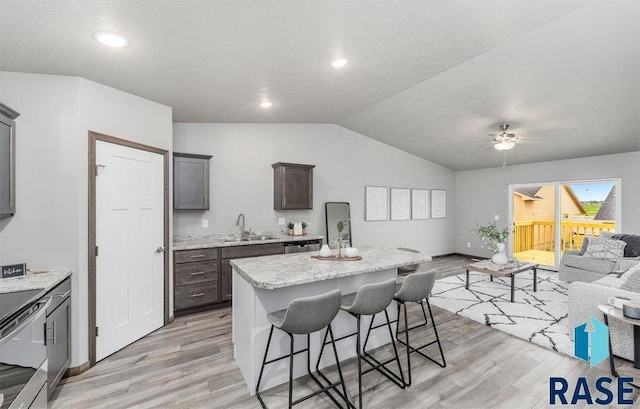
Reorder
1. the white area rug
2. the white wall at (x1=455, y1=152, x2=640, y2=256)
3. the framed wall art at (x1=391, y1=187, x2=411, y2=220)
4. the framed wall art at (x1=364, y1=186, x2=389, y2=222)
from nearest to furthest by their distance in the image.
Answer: the white area rug, the white wall at (x1=455, y1=152, x2=640, y2=256), the framed wall art at (x1=364, y1=186, x2=389, y2=222), the framed wall art at (x1=391, y1=187, x2=411, y2=220)

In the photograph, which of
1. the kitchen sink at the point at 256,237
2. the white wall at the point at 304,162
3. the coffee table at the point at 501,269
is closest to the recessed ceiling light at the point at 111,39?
the white wall at the point at 304,162

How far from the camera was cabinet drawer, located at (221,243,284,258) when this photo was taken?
3.85m

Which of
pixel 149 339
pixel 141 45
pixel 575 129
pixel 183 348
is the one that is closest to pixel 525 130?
pixel 575 129

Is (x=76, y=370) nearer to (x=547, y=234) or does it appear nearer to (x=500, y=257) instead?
(x=500, y=257)

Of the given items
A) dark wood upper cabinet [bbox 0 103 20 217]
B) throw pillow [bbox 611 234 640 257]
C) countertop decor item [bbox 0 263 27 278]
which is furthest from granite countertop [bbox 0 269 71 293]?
throw pillow [bbox 611 234 640 257]

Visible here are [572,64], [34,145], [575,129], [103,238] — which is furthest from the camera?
Answer: [575,129]

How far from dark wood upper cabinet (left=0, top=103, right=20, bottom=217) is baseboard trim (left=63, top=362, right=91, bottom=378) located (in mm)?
1378

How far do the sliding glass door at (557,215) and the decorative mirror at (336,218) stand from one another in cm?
407

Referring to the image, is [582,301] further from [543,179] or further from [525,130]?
[543,179]

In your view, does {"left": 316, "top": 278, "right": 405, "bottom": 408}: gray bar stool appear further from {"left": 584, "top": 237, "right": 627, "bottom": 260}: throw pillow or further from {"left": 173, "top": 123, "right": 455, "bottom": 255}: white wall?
{"left": 584, "top": 237, "right": 627, "bottom": 260}: throw pillow

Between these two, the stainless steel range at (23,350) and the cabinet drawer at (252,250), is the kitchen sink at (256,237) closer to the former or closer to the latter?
the cabinet drawer at (252,250)

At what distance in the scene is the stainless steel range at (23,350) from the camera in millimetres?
1478

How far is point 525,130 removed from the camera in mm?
4684

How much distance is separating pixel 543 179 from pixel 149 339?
7.62 metres
